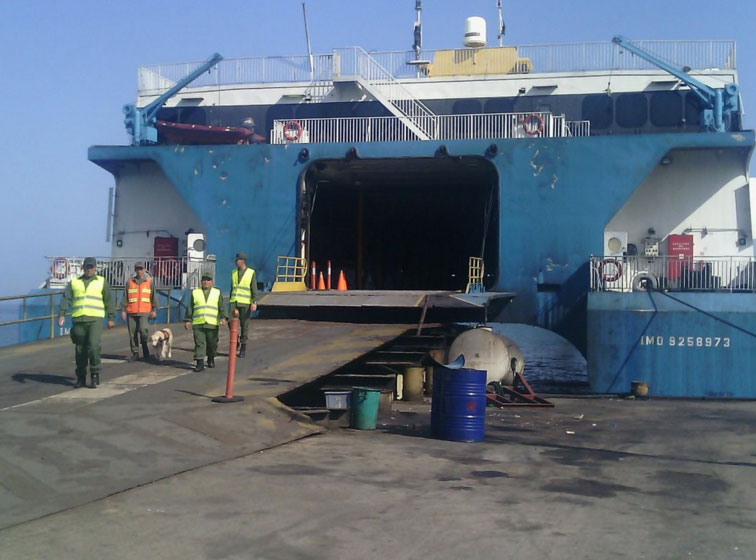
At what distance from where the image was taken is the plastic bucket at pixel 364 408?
11.6 meters

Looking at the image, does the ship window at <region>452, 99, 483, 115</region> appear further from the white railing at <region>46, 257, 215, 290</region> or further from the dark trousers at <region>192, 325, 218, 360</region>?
the dark trousers at <region>192, 325, 218, 360</region>

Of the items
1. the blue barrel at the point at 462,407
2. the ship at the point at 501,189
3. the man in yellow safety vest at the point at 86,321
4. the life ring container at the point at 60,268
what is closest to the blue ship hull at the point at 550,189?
the ship at the point at 501,189

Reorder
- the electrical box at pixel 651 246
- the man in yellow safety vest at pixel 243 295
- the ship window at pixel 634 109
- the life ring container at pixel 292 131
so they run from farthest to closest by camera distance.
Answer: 1. the ship window at pixel 634 109
2. the life ring container at pixel 292 131
3. the electrical box at pixel 651 246
4. the man in yellow safety vest at pixel 243 295

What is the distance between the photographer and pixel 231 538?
245 inches

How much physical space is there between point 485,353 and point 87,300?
8.26m

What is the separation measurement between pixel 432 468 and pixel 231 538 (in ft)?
10.4

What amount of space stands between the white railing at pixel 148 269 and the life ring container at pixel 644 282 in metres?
10.3

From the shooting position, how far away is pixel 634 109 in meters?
23.9

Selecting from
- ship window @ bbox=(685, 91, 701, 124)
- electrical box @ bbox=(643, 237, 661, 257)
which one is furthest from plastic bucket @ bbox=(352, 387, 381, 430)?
ship window @ bbox=(685, 91, 701, 124)

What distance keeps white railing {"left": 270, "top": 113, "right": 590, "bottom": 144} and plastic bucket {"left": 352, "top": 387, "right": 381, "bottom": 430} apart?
12.0m

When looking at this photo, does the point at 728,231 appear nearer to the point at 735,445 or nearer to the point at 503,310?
the point at 503,310

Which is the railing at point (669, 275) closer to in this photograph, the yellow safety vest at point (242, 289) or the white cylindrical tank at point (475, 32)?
the yellow safety vest at point (242, 289)

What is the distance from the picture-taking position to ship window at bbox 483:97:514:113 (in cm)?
2438

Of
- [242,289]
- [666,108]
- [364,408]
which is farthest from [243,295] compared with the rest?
[666,108]
